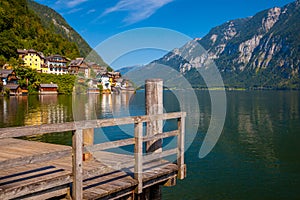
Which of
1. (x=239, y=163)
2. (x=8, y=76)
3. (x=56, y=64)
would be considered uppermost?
(x=56, y=64)

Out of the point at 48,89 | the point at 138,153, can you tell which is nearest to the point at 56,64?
the point at 48,89

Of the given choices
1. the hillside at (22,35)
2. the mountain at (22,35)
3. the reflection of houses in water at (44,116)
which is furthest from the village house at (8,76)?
the reflection of houses in water at (44,116)

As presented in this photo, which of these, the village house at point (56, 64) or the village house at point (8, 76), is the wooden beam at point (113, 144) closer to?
the village house at point (8, 76)

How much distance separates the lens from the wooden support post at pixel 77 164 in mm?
6773

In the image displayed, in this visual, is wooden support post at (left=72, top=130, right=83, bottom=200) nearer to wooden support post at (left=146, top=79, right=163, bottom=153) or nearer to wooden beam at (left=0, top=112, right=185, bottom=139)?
wooden beam at (left=0, top=112, right=185, bottom=139)

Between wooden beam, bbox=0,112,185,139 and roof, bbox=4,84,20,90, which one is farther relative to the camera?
roof, bbox=4,84,20,90

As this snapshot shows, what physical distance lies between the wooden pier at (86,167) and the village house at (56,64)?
13605 cm

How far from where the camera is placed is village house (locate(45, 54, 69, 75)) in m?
141

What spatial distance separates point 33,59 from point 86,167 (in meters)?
135

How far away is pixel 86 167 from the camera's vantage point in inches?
341

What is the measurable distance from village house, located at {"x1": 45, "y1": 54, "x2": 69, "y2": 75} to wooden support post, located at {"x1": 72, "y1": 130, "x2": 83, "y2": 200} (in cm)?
14080

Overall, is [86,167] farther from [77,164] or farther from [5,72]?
[5,72]

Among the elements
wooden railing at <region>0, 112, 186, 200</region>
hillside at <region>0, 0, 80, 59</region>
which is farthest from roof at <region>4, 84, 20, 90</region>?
wooden railing at <region>0, 112, 186, 200</region>

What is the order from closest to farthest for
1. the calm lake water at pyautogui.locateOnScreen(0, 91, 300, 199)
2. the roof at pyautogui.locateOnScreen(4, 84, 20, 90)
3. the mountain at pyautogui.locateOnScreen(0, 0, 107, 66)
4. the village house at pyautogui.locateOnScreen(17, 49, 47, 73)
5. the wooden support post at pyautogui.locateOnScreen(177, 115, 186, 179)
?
the wooden support post at pyautogui.locateOnScreen(177, 115, 186, 179) < the calm lake water at pyautogui.locateOnScreen(0, 91, 300, 199) < the roof at pyautogui.locateOnScreen(4, 84, 20, 90) < the mountain at pyautogui.locateOnScreen(0, 0, 107, 66) < the village house at pyautogui.locateOnScreen(17, 49, 47, 73)
